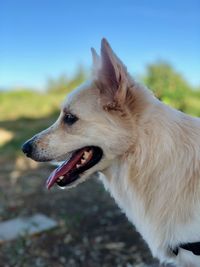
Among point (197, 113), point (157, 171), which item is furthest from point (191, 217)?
point (197, 113)

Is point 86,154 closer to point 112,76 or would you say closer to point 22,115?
point 112,76

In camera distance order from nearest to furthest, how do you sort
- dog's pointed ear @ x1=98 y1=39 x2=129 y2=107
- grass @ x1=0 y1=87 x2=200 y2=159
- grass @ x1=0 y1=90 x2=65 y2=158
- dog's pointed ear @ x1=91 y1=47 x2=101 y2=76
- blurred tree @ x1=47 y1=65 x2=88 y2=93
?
dog's pointed ear @ x1=98 y1=39 x2=129 y2=107 < dog's pointed ear @ x1=91 y1=47 x2=101 y2=76 < grass @ x1=0 y1=87 x2=200 y2=159 < grass @ x1=0 y1=90 x2=65 y2=158 < blurred tree @ x1=47 y1=65 x2=88 y2=93

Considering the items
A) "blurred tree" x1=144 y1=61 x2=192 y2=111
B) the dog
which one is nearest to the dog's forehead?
the dog

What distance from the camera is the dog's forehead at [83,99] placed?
7.07 feet

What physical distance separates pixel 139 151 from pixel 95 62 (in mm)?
518

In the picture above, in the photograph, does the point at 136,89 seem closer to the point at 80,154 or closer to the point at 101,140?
the point at 101,140

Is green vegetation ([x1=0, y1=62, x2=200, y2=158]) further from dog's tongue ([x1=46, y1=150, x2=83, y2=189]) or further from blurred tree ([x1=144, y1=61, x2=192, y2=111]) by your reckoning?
dog's tongue ([x1=46, y1=150, x2=83, y2=189])

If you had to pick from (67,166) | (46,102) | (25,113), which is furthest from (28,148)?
(46,102)

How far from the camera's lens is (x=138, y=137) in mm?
2068

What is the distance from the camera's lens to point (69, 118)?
2229 millimetres

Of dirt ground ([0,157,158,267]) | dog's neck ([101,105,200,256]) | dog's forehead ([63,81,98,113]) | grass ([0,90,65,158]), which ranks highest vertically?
dog's forehead ([63,81,98,113])

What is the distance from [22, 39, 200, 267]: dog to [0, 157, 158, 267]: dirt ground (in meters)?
1.21

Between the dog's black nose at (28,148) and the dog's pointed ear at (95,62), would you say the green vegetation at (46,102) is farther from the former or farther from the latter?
the dog's black nose at (28,148)

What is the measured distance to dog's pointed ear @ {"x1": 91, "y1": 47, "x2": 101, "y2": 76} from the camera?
84.5 inches
